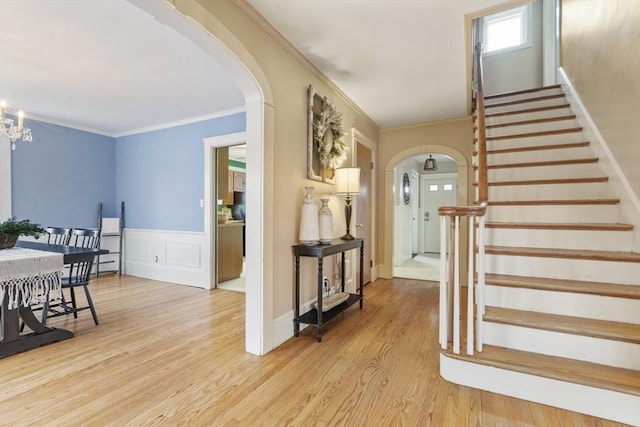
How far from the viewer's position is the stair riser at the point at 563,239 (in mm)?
2229

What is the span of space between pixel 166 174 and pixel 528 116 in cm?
507

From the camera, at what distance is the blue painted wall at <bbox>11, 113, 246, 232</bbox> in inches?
168

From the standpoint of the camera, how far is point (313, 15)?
6.99 ft

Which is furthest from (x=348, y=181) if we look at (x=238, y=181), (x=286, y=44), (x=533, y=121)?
(x=238, y=181)

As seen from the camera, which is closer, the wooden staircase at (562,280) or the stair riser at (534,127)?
the wooden staircase at (562,280)

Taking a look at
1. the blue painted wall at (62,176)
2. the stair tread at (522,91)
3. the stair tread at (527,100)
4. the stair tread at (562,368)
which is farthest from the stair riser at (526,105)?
the blue painted wall at (62,176)

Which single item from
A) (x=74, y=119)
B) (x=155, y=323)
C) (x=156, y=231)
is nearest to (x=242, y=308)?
(x=155, y=323)

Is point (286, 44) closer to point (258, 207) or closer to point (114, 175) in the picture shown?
point (258, 207)

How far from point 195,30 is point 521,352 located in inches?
108

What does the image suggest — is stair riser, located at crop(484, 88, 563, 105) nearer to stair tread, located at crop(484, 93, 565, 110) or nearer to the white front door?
stair tread, located at crop(484, 93, 565, 110)

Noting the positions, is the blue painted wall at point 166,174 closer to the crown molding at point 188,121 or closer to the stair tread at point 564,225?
the crown molding at point 188,121

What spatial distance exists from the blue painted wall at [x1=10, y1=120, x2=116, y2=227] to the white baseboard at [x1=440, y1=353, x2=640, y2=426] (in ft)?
17.8

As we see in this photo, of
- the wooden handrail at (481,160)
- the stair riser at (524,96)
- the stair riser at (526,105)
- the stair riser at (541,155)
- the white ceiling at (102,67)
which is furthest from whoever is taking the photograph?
the stair riser at (524,96)

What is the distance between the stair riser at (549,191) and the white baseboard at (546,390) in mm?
1710
